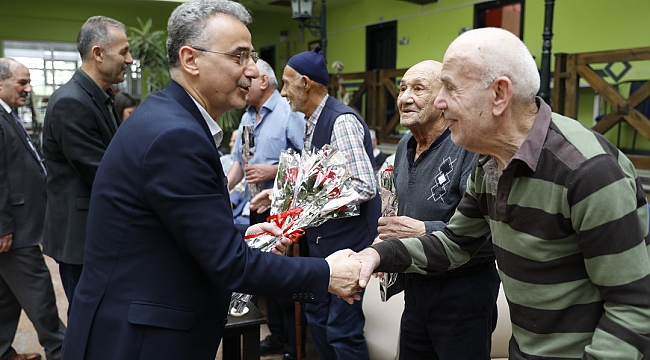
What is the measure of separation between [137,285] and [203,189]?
31 centimetres

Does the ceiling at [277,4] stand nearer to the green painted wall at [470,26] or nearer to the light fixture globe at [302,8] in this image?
the green painted wall at [470,26]

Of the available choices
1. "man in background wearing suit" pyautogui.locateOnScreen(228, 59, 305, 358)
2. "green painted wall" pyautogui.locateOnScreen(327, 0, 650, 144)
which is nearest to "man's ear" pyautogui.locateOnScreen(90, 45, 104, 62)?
"man in background wearing suit" pyautogui.locateOnScreen(228, 59, 305, 358)

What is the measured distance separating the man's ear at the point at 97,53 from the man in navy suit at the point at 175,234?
1435mm

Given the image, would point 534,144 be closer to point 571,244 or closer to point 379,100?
point 571,244

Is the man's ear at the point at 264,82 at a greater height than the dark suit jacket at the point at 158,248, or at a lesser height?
greater

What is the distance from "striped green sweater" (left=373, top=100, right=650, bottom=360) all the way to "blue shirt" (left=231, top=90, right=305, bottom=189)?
6.59 ft

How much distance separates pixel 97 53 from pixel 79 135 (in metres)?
0.49

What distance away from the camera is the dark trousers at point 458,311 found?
75.5 inches

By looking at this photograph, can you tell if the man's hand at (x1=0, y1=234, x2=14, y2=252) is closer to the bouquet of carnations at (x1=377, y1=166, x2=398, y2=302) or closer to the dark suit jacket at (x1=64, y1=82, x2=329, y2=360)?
the dark suit jacket at (x1=64, y1=82, x2=329, y2=360)

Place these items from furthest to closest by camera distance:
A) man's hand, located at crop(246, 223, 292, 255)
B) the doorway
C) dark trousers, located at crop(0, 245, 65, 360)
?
the doorway → dark trousers, located at crop(0, 245, 65, 360) → man's hand, located at crop(246, 223, 292, 255)

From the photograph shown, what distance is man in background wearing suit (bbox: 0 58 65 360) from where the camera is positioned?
3074 mm

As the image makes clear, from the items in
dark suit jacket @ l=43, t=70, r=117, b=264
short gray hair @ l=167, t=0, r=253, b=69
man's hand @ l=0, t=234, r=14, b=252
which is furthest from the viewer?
man's hand @ l=0, t=234, r=14, b=252

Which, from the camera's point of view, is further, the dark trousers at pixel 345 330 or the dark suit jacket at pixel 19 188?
the dark suit jacket at pixel 19 188

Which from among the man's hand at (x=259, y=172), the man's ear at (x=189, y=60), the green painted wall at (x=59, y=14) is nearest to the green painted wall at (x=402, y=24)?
the green painted wall at (x=59, y=14)
